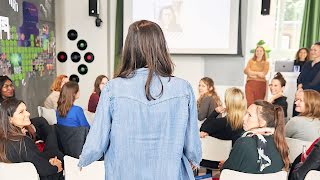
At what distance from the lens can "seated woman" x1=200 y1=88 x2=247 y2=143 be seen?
3.04m

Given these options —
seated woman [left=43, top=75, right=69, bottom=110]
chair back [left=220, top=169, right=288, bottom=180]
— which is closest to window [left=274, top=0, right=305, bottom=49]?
seated woman [left=43, top=75, right=69, bottom=110]

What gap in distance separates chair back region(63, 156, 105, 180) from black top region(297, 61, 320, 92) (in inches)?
139

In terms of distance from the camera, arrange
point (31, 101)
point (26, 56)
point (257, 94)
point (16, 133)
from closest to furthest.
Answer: point (16, 133) < point (26, 56) < point (31, 101) < point (257, 94)

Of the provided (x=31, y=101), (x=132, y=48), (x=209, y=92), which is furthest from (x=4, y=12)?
(x=132, y=48)

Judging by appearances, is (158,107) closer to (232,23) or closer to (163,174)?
(163,174)

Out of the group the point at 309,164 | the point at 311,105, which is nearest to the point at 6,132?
the point at 309,164

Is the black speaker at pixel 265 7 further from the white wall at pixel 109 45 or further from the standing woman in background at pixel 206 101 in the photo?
the standing woman in background at pixel 206 101

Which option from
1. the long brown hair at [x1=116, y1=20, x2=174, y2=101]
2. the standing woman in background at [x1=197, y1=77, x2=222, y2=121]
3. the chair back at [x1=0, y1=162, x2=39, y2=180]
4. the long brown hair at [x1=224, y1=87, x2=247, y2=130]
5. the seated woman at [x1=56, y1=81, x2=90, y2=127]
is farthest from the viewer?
the standing woman in background at [x1=197, y1=77, x2=222, y2=121]

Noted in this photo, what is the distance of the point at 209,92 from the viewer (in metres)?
4.18

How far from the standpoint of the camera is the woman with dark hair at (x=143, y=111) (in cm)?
142

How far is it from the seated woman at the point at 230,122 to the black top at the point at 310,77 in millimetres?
1992

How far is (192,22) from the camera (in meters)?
6.31

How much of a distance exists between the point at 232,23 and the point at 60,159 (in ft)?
13.7

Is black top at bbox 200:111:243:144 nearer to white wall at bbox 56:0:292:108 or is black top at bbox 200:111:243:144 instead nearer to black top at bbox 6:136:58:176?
black top at bbox 6:136:58:176
